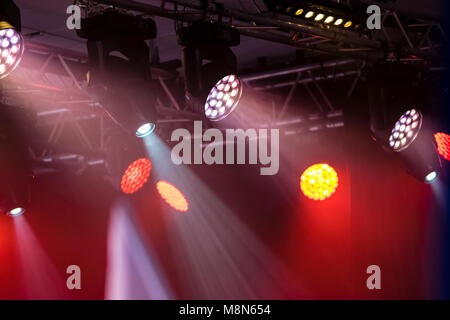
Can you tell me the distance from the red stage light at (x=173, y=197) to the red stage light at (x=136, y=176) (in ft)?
0.86

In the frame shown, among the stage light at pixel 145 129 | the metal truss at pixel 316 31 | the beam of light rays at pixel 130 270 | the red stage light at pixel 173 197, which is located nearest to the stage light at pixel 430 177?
the metal truss at pixel 316 31

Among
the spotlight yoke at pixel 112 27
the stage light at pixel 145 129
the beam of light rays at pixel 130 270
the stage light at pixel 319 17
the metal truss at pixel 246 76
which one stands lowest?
the beam of light rays at pixel 130 270

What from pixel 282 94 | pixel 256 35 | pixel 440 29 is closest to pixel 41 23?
pixel 256 35

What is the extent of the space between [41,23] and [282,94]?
2762 millimetres

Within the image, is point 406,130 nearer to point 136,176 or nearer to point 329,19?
point 329,19

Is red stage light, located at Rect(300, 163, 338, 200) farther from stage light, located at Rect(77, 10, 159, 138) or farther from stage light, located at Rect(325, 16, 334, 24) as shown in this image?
stage light, located at Rect(77, 10, 159, 138)

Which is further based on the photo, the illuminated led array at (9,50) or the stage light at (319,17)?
the stage light at (319,17)

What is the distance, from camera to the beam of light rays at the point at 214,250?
7.45 meters

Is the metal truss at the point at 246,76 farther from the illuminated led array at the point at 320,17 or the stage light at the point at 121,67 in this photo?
the stage light at the point at 121,67

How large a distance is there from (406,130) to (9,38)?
2.64m

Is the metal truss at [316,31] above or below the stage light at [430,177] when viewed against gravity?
above

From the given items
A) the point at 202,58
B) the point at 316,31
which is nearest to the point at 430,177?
the point at 316,31

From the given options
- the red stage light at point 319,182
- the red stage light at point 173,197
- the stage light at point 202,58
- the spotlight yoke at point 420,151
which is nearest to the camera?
the stage light at point 202,58

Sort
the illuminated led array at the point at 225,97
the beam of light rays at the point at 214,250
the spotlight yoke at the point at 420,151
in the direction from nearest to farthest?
1. the illuminated led array at the point at 225,97
2. the spotlight yoke at the point at 420,151
3. the beam of light rays at the point at 214,250
